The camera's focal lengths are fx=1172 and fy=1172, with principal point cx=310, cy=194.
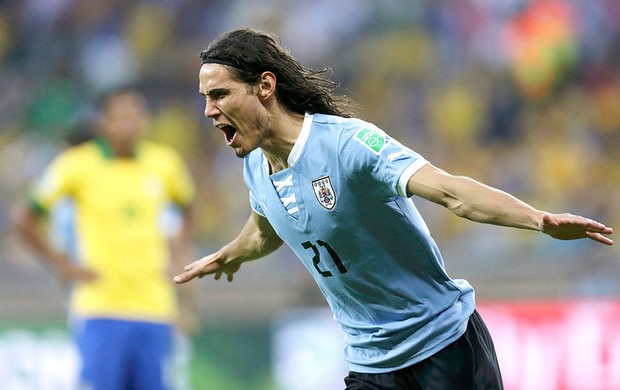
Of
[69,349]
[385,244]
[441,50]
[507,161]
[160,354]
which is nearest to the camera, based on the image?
[385,244]

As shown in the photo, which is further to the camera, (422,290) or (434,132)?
(434,132)

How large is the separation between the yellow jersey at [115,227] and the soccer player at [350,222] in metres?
4.07

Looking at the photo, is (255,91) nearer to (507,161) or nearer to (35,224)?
(35,224)

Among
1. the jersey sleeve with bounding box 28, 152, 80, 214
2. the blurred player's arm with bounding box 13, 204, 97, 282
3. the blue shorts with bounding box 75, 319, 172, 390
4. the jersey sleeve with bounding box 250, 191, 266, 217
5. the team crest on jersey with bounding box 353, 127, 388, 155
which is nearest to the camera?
the team crest on jersey with bounding box 353, 127, 388, 155

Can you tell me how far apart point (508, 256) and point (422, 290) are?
5.90 meters

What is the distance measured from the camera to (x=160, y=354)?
8398 millimetres

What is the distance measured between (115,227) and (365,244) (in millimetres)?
4588

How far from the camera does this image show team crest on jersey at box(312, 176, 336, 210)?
4.25m

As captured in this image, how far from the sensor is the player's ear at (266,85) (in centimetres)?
443

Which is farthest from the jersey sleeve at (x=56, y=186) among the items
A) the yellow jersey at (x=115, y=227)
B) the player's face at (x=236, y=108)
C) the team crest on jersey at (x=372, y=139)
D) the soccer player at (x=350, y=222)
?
the team crest on jersey at (x=372, y=139)

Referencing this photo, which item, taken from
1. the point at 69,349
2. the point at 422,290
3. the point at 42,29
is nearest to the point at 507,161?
the point at 69,349

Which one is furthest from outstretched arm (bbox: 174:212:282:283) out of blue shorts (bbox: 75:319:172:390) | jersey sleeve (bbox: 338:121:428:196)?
blue shorts (bbox: 75:319:172:390)

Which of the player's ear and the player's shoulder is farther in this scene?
the player's shoulder

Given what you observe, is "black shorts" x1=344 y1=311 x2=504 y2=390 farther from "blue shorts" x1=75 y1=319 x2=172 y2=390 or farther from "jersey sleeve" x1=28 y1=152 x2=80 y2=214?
"jersey sleeve" x1=28 y1=152 x2=80 y2=214
